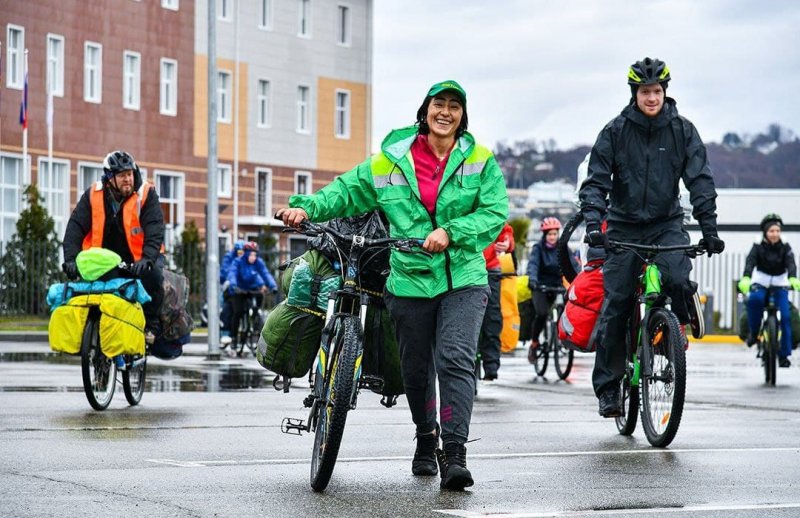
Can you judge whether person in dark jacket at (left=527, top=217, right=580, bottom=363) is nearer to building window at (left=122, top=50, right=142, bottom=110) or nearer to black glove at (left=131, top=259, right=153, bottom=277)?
black glove at (left=131, top=259, right=153, bottom=277)

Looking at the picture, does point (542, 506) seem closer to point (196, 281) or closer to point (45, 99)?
point (196, 281)

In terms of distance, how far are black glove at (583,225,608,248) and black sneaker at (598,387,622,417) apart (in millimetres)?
1056

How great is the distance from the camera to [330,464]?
25.4 feet

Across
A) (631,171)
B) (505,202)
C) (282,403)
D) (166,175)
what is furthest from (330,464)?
(166,175)

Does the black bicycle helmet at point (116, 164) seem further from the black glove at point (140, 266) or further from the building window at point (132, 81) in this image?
the building window at point (132, 81)

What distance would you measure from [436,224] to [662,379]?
2492mm

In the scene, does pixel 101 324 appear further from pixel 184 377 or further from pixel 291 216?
pixel 184 377

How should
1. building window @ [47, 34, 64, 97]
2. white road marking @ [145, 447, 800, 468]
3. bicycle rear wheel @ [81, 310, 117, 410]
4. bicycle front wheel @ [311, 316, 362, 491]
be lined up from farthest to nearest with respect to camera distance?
1. building window @ [47, 34, 64, 97]
2. bicycle rear wheel @ [81, 310, 117, 410]
3. white road marking @ [145, 447, 800, 468]
4. bicycle front wheel @ [311, 316, 362, 491]

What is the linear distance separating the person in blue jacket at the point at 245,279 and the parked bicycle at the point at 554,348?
652cm

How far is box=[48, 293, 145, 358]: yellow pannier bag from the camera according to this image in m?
12.8

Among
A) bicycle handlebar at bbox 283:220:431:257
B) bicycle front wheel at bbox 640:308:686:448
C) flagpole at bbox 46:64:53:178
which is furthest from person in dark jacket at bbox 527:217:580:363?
flagpole at bbox 46:64:53:178

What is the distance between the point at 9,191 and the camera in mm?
49750

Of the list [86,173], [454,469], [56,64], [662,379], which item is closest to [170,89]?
[86,173]

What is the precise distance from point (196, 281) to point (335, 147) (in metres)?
26.4
